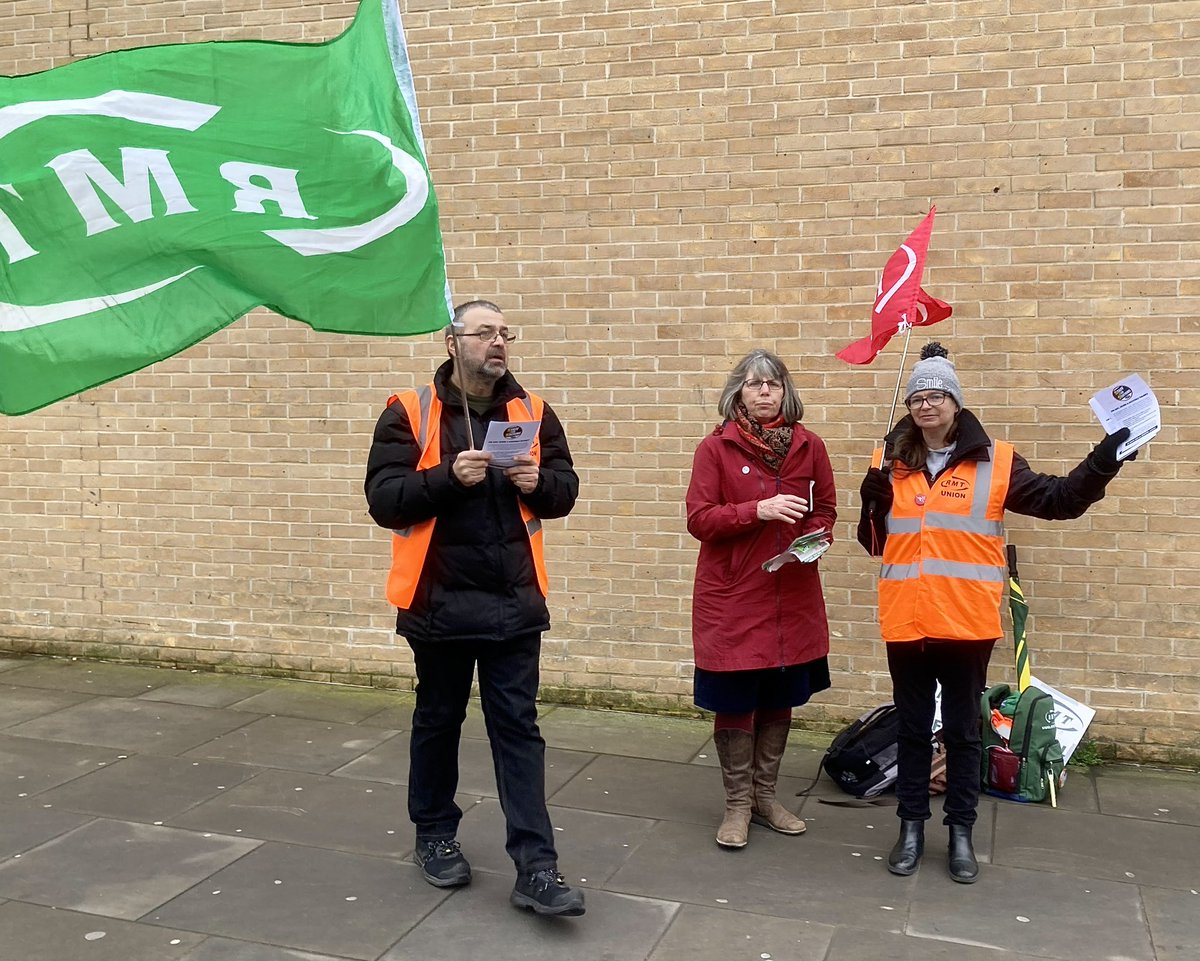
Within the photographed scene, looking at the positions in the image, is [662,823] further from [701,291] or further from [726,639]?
[701,291]

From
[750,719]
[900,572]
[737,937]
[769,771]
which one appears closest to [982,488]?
[900,572]

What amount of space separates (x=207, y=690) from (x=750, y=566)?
146 inches

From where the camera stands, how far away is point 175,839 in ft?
15.6

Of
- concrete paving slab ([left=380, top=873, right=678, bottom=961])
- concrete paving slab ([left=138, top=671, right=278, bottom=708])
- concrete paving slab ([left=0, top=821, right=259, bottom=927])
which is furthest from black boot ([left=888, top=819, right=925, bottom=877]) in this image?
concrete paving slab ([left=138, top=671, right=278, bottom=708])

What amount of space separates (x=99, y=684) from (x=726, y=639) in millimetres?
4162

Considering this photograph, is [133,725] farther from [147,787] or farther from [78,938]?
[78,938]

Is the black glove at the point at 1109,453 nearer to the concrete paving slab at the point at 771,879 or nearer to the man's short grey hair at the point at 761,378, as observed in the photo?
the man's short grey hair at the point at 761,378

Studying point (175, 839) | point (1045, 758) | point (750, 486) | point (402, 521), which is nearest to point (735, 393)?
point (750, 486)

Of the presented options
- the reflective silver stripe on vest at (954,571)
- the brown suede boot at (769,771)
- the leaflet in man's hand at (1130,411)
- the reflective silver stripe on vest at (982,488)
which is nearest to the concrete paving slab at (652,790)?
the brown suede boot at (769,771)

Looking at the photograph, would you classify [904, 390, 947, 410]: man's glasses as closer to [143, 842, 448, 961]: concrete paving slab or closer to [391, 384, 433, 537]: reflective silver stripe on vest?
[391, 384, 433, 537]: reflective silver stripe on vest

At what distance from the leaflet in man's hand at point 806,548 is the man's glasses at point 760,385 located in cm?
58

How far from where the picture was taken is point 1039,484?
4.52m

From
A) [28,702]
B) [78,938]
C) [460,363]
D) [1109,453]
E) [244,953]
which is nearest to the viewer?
[244,953]

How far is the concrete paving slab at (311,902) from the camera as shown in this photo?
3.95 metres
